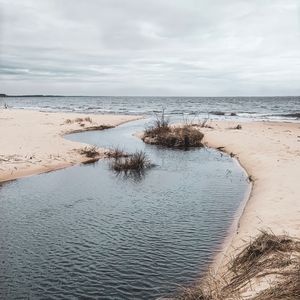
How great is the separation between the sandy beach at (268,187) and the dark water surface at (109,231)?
0.52 metres

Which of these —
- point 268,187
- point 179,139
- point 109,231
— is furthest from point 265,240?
point 179,139

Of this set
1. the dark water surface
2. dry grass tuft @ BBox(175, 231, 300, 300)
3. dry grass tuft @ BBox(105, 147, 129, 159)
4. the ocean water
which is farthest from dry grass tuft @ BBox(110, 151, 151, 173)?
the ocean water

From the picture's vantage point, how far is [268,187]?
12.2m

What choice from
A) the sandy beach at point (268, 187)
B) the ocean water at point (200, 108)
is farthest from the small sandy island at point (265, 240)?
the ocean water at point (200, 108)

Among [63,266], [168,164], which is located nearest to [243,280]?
[63,266]

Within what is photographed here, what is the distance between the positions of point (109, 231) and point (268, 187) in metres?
5.48

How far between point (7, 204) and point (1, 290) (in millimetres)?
4933

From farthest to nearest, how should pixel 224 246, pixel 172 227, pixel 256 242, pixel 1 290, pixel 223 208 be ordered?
pixel 223 208
pixel 172 227
pixel 224 246
pixel 256 242
pixel 1 290

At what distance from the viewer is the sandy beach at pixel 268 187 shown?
8.55m

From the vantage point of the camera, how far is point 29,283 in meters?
6.59

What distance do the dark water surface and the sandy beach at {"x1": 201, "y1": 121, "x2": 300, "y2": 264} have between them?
Result: 518 mm

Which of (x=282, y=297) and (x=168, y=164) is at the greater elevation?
(x=282, y=297)

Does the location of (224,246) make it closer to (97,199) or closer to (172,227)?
(172,227)

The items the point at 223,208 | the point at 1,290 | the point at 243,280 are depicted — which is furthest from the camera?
the point at 223,208
